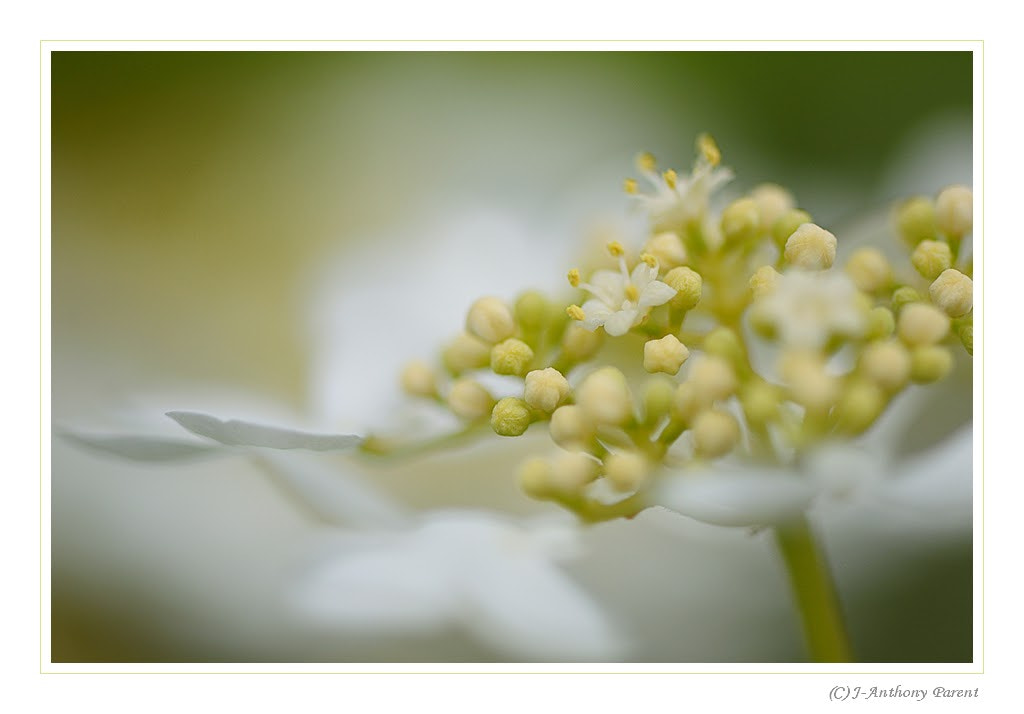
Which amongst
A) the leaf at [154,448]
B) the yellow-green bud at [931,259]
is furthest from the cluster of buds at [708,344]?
the leaf at [154,448]

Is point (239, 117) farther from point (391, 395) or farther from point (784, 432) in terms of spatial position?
point (784, 432)

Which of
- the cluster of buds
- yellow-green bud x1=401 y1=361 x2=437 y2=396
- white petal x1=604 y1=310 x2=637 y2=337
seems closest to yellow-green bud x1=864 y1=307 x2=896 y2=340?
the cluster of buds

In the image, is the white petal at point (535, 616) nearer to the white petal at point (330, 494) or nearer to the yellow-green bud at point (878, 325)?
the white petal at point (330, 494)

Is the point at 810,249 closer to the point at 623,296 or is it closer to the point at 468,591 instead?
the point at 623,296

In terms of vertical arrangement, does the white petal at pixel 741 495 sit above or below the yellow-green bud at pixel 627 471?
below

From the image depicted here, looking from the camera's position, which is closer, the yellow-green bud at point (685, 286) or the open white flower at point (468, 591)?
the yellow-green bud at point (685, 286)

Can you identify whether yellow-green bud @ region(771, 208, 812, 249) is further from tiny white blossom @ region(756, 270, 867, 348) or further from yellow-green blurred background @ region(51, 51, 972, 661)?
yellow-green blurred background @ region(51, 51, 972, 661)
